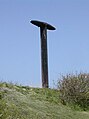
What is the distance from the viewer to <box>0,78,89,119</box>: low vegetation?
10.0m

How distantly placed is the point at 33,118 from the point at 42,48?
7.77 meters

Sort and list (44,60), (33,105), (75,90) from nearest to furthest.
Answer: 1. (33,105)
2. (75,90)
3. (44,60)

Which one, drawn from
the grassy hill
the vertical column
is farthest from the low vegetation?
the vertical column

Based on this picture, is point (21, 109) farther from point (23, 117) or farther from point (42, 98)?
point (42, 98)

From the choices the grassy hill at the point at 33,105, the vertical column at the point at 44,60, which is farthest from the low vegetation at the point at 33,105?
the vertical column at the point at 44,60

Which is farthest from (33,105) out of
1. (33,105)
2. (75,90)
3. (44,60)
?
(44,60)

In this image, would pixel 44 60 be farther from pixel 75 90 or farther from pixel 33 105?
pixel 33 105

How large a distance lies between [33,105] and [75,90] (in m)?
4.22

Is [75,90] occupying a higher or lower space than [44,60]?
lower

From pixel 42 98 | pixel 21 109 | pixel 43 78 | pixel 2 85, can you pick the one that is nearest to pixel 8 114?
pixel 21 109

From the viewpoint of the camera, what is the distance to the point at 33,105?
39.0 feet

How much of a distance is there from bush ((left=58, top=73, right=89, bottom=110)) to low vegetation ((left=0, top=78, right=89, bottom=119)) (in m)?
0.32

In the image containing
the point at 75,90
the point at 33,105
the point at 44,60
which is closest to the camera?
the point at 33,105

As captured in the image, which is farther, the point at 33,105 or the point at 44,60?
the point at 44,60
